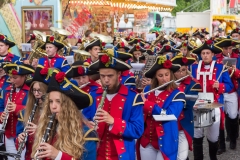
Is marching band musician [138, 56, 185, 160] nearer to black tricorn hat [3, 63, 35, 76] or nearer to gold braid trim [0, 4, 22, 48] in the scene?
black tricorn hat [3, 63, 35, 76]

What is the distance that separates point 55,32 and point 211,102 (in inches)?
208

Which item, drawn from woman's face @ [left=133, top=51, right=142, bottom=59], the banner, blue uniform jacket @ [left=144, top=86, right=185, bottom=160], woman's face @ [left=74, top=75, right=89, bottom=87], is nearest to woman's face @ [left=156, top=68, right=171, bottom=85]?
blue uniform jacket @ [left=144, top=86, right=185, bottom=160]

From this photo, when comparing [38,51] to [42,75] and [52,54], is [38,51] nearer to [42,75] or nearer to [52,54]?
[52,54]

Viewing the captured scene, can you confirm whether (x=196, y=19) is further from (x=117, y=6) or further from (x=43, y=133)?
(x=43, y=133)

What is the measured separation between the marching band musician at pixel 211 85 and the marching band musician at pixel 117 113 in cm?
337

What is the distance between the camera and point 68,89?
13.9 feet

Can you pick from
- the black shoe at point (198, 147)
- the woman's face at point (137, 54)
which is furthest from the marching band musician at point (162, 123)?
the woman's face at point (137, 54)

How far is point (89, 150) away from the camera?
4.16m

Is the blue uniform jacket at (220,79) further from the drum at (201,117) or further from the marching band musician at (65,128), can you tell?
the marching band musician at (65,128)

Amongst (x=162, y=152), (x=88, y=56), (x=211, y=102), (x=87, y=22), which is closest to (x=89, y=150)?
(x=162, y=152)

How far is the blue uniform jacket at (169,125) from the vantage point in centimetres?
647

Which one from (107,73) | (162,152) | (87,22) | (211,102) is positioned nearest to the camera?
(107,73)

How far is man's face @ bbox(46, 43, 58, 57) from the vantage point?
1087 centimetres

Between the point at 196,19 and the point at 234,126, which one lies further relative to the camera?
the point at 196,19
